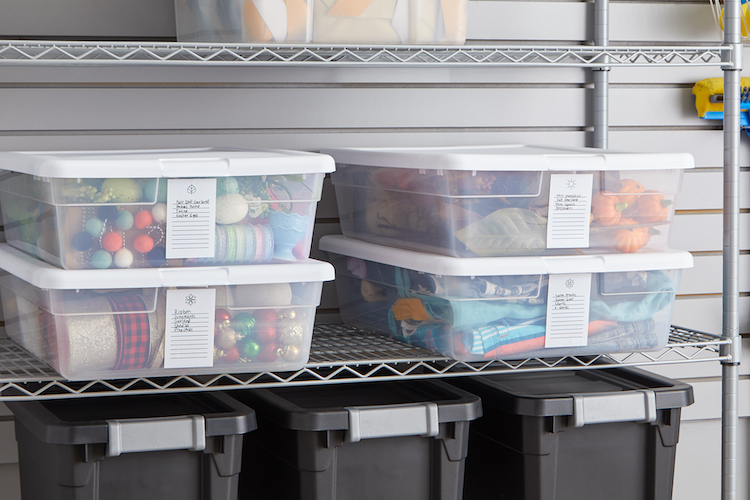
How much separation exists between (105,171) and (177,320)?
28cm

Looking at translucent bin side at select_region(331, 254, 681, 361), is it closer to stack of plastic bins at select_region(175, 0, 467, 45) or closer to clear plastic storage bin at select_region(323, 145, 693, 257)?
clear plastic storage bin at select_region(323, 145, 693, 257)

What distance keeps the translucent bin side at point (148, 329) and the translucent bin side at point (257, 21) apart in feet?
1.50

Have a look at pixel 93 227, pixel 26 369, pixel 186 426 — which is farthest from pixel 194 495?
pixel 93 227

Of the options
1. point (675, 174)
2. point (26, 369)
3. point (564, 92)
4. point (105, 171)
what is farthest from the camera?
point (564, 92)

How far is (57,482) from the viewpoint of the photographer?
4.54 feet

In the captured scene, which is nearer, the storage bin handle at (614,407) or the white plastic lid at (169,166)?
the white plastic lid at (169,166)

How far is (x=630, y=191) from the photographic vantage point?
1580 mm

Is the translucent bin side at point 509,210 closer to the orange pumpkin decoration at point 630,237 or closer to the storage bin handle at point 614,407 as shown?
the orange pumpkin decoration at point 630,237

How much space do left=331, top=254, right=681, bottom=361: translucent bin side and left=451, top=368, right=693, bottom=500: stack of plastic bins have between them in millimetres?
97

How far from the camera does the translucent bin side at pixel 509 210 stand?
152 centimetres

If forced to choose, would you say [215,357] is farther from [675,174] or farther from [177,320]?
[675,174]

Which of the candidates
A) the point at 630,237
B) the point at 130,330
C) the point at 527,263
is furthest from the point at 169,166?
the point at 630,237

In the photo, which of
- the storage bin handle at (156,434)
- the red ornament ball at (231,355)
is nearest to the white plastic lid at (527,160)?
the red ornament ball at (231,355)

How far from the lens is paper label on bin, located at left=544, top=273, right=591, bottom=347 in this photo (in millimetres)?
1554
